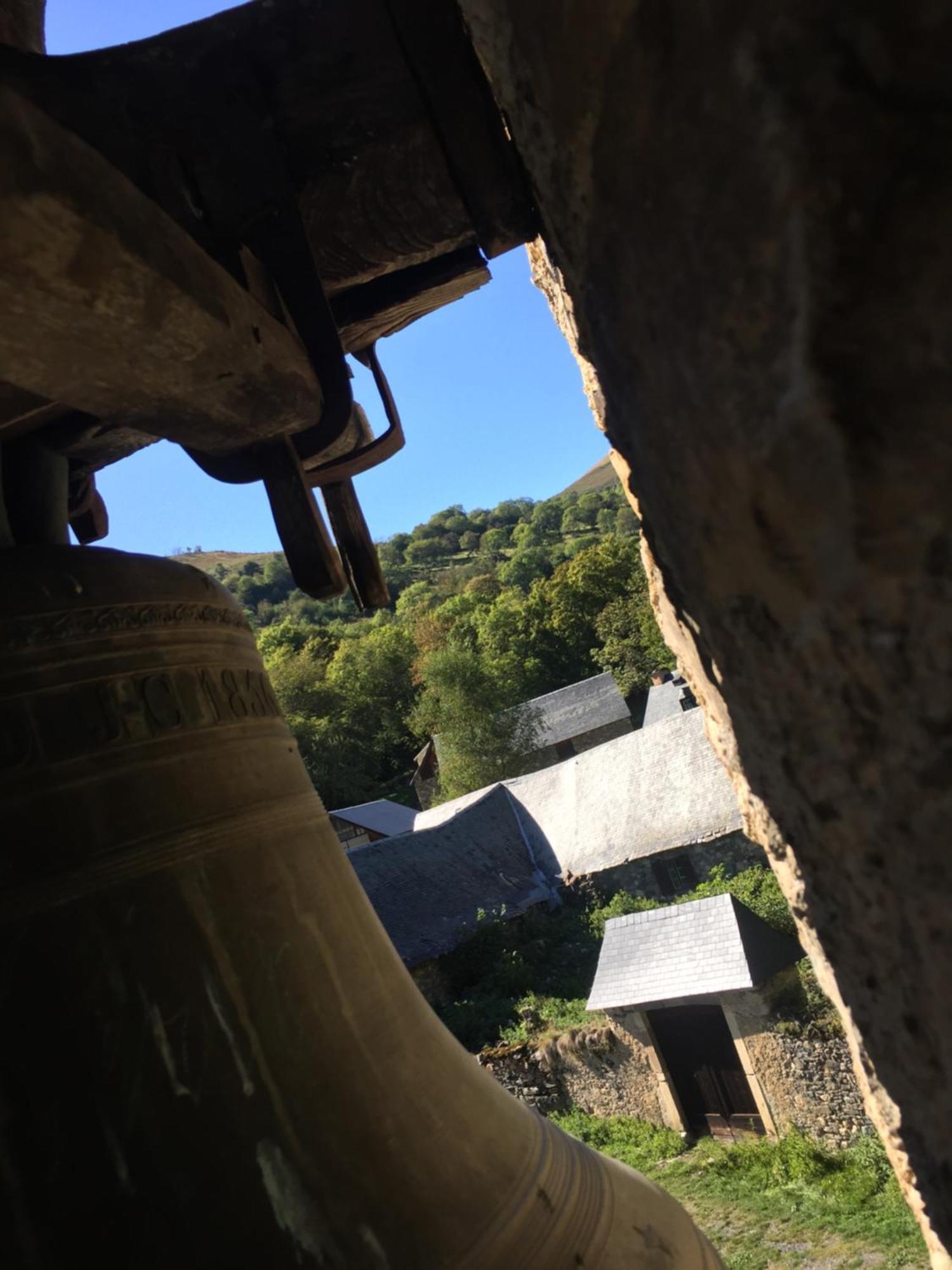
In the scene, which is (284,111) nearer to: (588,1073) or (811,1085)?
(811,1085)

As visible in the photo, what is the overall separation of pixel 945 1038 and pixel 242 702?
4.34 ft

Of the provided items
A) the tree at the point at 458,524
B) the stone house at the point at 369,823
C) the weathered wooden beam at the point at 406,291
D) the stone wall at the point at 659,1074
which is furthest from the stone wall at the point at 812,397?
the tree at the point at 458,524

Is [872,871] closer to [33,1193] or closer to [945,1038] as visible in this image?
[945,1038]

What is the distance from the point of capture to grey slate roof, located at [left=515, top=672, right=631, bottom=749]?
113ft

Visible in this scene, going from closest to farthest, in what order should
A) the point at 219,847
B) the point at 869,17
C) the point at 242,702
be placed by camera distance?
the point at 869,17 → the point at 219,847 → the point at 242,702

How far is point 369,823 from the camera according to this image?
101ft

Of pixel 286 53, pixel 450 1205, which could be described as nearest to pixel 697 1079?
pixel 450 1205

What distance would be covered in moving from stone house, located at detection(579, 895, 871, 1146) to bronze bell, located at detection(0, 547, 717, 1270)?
39.4ft

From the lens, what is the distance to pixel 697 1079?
13.5 m

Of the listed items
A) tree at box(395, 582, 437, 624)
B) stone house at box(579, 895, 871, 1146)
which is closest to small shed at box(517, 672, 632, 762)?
stone house at box(579, 895, 871, 1146)

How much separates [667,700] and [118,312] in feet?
101

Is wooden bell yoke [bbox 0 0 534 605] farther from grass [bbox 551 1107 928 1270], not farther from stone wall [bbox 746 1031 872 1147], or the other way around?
stone wall [bbox 746 1031 872 1147]

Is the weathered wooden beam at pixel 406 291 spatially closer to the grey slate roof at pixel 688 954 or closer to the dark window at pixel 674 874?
the grey slate roof at pixel 688 954

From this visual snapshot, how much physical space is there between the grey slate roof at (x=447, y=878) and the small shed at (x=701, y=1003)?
6235 mm
